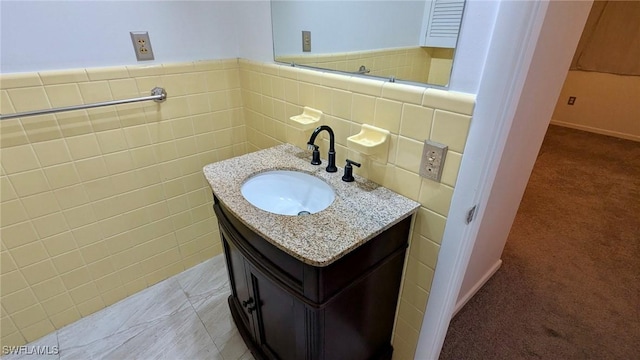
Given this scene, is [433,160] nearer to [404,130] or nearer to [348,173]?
[404,130]

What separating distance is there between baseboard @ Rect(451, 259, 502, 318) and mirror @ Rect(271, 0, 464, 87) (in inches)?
50.1

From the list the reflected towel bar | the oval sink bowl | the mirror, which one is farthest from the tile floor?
the mirror

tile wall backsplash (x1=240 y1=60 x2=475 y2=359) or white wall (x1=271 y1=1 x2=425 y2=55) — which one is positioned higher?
white wall (x1=271 y1=1 x2=425 y2=55)

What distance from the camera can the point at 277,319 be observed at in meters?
1.04

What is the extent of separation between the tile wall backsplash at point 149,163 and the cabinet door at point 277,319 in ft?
1.47

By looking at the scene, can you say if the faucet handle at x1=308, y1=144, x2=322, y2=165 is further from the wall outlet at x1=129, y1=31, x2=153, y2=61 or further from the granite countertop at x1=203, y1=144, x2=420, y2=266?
the wall outlet at x1=129, y1=31, x2=153, y2=61

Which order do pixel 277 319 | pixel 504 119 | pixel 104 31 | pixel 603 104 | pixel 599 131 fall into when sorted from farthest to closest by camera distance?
pixel 599 131 → pixel 603 104 → pixel 104 31 → pixel 277 319 → pixel 504 119

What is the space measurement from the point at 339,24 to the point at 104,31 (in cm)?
99

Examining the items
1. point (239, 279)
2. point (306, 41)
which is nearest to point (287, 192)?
point (239, 279)

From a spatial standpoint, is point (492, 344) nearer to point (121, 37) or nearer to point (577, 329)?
point (577, 329)

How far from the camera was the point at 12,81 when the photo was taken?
3.56ft

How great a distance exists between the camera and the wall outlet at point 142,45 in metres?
1.28

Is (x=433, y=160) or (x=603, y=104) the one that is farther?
(x=603, y=104)

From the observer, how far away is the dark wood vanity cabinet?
84cm
